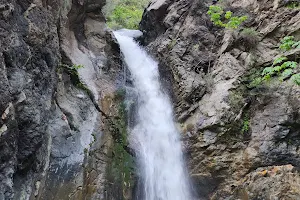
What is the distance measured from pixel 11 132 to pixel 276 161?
568cm

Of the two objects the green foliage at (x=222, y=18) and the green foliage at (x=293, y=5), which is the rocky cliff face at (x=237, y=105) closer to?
the green foliage at (x=293, y=5)

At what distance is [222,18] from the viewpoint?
10.2 metres

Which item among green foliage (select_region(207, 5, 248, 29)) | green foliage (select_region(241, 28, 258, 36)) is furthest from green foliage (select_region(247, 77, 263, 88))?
green foliage (select_region(207, 5, 248, 29))

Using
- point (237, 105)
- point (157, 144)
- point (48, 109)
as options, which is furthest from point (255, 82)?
point (48, 109)

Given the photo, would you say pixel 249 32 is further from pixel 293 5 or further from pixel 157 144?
pixel 157 144

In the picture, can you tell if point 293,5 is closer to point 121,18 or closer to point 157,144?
point 157,144

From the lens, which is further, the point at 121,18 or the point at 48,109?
the point at 121,18

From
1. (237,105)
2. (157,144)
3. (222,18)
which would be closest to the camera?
(237,105)

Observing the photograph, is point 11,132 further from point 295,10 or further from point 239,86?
point 295,10

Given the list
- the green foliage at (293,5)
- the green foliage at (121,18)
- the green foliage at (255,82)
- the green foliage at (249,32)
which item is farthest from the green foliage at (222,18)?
the green foliage at (121,18)

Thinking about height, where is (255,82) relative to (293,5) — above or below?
below

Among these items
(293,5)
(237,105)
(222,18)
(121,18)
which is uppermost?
(121,18)

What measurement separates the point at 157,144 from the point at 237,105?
2.48 meters

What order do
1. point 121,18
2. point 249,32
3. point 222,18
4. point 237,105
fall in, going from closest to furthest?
point 237,105 < point 249,32 < point 222,18 < point 121,18
